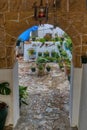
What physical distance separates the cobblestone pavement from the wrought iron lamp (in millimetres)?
2383

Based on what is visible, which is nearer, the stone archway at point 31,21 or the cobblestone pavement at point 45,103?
the stone archway at point 31,21

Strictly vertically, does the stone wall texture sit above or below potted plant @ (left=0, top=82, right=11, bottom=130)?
above

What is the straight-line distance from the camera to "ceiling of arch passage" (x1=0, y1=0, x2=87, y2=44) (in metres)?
5.13

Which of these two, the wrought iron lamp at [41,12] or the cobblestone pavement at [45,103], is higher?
the wrought iron lamp at [41,12]

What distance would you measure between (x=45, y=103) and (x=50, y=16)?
2.91 m

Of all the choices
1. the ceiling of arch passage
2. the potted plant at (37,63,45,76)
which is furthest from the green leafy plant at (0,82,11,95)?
the potted plant at (37,63,45,76)

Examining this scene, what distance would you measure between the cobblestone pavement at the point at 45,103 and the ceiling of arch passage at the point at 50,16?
80.6 inches

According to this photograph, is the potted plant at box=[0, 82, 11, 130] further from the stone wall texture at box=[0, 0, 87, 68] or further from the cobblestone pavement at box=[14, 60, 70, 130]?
the stone wall texture at box=[0, 0, 87, 68]

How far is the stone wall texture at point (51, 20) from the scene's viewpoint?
513cm

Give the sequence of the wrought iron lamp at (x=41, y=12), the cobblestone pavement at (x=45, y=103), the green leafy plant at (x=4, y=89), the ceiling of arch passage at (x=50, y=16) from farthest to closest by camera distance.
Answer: the cobblestone pavement at (x=45, y=103) < the green leafy plant at (x=4, y=89) < the ceiling of arch passage at (x=50, y=16) < the wrought iron lamp at (x=41, y=12)

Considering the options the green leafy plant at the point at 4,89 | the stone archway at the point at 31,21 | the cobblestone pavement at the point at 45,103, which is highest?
the stone archway at the point at 31,21

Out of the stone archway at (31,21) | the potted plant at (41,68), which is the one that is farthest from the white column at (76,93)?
the potted plant at (41,68)

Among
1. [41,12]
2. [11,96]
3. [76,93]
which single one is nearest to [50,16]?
[41,12]

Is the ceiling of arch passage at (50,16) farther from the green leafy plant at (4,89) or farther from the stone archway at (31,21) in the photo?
the green leafy plant at (4,89)
